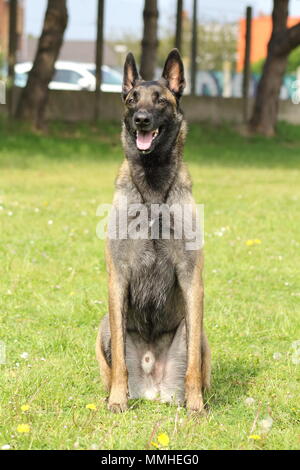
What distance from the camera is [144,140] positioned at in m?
4.82

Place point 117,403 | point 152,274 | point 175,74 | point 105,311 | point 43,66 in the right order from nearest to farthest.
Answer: point 117,403
point 152,274
point 175,74
point 105,311
point 43,66

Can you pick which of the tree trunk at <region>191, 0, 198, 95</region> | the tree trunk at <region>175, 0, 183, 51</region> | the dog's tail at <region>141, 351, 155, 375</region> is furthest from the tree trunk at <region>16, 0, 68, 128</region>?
the dog's tail at <region>141, 351, 155, 375</region>

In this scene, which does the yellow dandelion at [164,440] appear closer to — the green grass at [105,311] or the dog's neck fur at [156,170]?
the green grass at [105,311]

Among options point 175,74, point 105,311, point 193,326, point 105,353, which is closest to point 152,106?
point 175,74

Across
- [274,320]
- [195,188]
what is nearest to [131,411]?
[274,320]

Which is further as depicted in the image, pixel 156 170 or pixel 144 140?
pixel 156 170

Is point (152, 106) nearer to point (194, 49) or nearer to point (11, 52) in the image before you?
point (11, 52)

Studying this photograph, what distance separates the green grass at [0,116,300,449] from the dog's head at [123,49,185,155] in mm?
1547

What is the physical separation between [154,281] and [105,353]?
56cm

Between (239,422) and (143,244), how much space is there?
1.14m

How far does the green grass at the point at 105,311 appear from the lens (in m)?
4.32

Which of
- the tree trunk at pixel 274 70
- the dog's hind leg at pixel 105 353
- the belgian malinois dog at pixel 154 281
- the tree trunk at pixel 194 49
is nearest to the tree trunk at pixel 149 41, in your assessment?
the tree trunk at pixel 194 49

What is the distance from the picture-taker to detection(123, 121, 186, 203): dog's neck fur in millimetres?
4891
